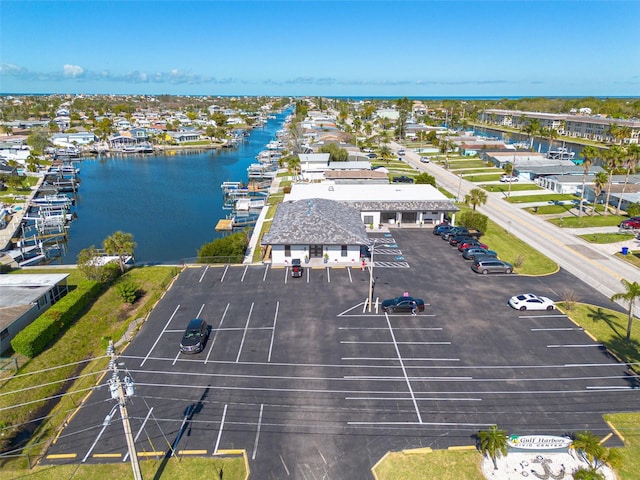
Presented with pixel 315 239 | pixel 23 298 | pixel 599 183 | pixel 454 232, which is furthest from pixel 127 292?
pixel 599 183

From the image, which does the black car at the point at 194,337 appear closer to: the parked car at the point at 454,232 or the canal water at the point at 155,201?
the canal water at the point at 155,201

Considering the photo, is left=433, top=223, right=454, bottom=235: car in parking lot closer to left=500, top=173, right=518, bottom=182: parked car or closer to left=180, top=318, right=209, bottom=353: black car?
left=180, top=318, right=209, bottom=353: black car

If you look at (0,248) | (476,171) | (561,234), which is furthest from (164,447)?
(476,171)

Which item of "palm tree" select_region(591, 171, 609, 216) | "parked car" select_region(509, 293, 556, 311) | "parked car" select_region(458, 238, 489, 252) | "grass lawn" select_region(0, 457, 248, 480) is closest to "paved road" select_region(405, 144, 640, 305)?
"parked car" select_region(458, 238, 489, 252)

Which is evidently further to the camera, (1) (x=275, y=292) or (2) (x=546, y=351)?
(1) (x=275, y=292)

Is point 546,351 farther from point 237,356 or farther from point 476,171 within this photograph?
point 476,171

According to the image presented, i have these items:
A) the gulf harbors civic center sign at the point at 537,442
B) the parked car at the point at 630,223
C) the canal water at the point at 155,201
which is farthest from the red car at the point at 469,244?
the canal water at the point at 155,201
